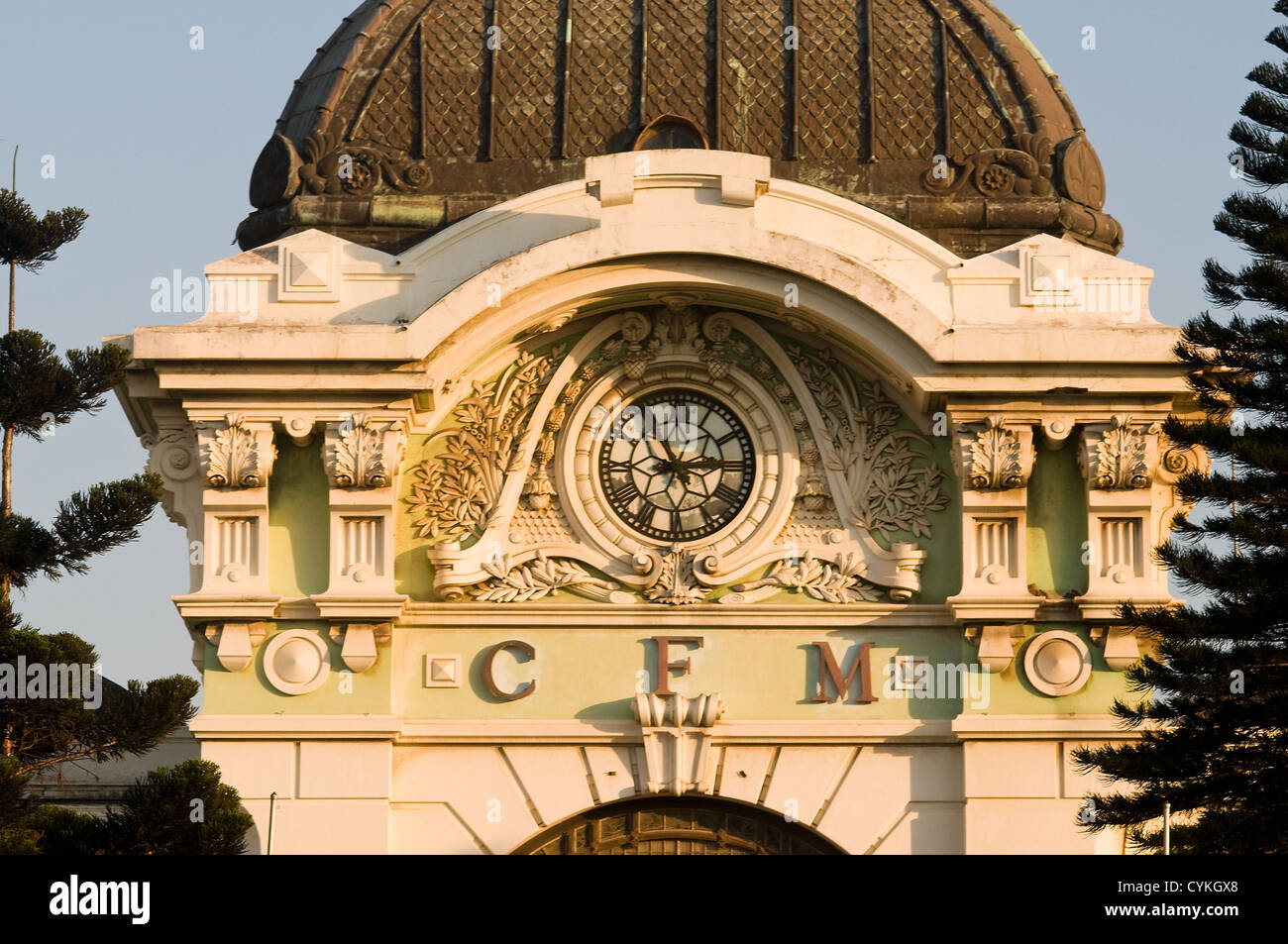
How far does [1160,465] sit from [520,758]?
5.83 m

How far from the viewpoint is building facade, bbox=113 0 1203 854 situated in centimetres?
2398

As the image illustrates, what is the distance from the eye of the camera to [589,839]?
24.2 metres

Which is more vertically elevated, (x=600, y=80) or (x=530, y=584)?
(x=600, y=80)

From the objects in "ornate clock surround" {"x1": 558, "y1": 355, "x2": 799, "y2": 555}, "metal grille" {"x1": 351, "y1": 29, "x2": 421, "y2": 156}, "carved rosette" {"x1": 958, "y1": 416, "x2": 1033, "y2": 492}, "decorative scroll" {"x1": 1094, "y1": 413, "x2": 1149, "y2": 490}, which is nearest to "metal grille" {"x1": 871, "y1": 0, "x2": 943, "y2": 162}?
"ornate clock surround" {"x1": 558, "y1": 355, "x2": 799, "y2": 555}

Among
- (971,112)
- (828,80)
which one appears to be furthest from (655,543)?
(971,112)

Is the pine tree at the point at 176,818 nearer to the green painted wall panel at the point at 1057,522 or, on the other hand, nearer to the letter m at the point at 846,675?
the letter m at the point at 846,675

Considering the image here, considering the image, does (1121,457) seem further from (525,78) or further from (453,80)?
(453,80)

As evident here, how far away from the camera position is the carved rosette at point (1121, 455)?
24.1 meters

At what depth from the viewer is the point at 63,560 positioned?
23.0 m

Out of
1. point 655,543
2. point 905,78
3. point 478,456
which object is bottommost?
point 655,543

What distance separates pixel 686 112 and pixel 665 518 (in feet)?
13.0
